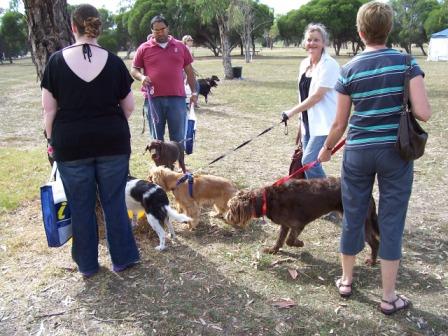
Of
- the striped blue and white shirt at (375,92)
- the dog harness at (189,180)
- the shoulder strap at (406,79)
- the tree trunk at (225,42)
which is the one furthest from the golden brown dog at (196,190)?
the tree trunk at (225,42)

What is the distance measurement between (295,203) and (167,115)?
2.53 metres

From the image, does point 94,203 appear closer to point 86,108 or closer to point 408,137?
point 86,108

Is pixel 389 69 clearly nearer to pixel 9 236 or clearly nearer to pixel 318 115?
pixel 318 115

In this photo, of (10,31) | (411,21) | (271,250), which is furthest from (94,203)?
(411,21)

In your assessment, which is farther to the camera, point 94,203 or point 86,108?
point 94,203

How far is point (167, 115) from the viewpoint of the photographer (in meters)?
5.89

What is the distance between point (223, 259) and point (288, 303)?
938mm

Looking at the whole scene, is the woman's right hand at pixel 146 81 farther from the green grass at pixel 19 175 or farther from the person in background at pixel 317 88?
the green grass at pixel 19 175

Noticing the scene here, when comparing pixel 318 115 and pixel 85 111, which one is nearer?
pixel 85 111

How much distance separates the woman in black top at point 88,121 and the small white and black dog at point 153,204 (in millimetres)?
528

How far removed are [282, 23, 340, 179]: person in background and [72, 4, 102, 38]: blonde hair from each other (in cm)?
199

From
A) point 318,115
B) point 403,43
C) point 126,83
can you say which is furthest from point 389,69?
point 403,43

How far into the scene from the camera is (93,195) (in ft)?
12.0

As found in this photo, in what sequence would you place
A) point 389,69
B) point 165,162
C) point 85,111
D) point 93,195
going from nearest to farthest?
point 389,69 → point 85,111 → point 93,195 → point 165,162
